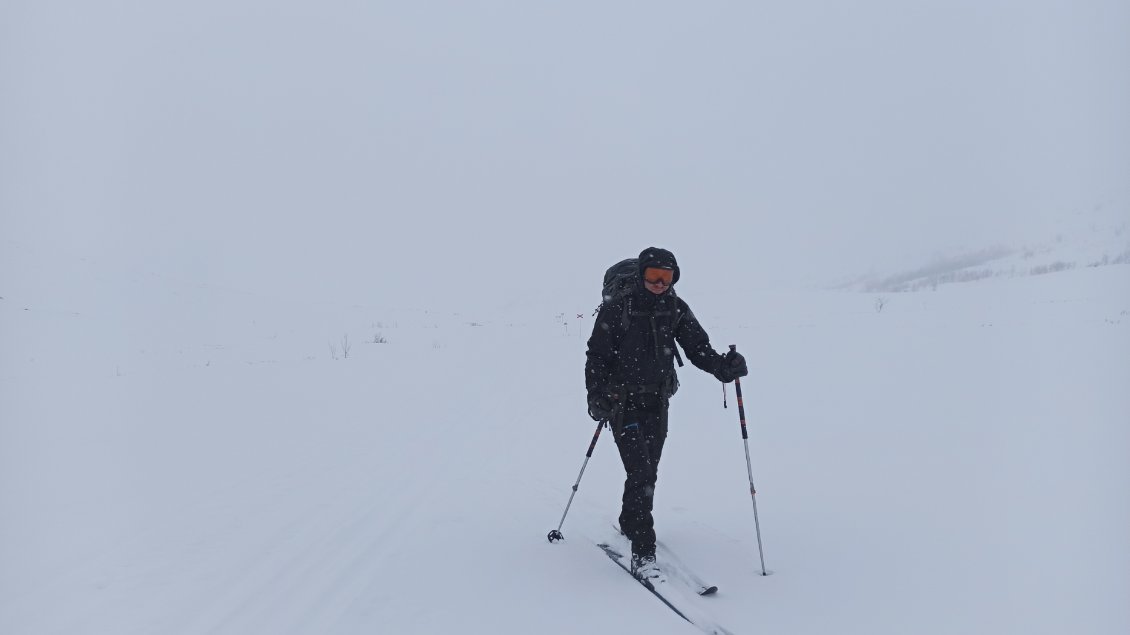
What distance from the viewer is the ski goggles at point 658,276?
Result: 4.24m

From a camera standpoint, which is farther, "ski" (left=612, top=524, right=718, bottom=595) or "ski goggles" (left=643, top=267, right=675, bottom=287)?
"ski goggles" (left=643, top=267, right=675, bottom=287)

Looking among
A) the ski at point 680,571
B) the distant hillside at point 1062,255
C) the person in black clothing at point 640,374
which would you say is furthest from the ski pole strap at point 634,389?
the distant hillside at point 1062,255

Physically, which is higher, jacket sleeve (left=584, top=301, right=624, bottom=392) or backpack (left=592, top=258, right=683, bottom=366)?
backpack (left=592, top=258, right=683, bottom=366)


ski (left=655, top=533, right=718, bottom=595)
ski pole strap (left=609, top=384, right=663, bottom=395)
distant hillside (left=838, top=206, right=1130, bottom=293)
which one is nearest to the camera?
ski (left=655, top=533, right=718, bottom=595)

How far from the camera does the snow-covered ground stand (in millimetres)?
3670

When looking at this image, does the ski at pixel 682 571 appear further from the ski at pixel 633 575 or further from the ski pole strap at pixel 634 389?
the ski pole strap at pixel 634 389

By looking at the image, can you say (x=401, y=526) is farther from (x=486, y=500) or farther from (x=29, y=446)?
(x=29, y=446)

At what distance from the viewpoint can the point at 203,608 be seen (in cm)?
364

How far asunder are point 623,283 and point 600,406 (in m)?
0.88

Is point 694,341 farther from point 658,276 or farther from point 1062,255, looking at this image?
point 1062,255

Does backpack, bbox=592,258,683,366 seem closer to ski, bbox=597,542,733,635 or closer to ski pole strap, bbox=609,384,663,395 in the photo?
ski pole strap, bbox=609,384,663,395

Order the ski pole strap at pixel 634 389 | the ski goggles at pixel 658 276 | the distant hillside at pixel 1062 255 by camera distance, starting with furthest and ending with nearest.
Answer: the distant hillside at pixel 1062 255 < the ski pole strap at pixel 634 389 < the ski goggles at pixel 658 276

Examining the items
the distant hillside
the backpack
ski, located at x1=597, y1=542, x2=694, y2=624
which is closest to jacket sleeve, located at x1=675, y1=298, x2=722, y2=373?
the backpack

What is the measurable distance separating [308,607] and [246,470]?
10.9 feet
